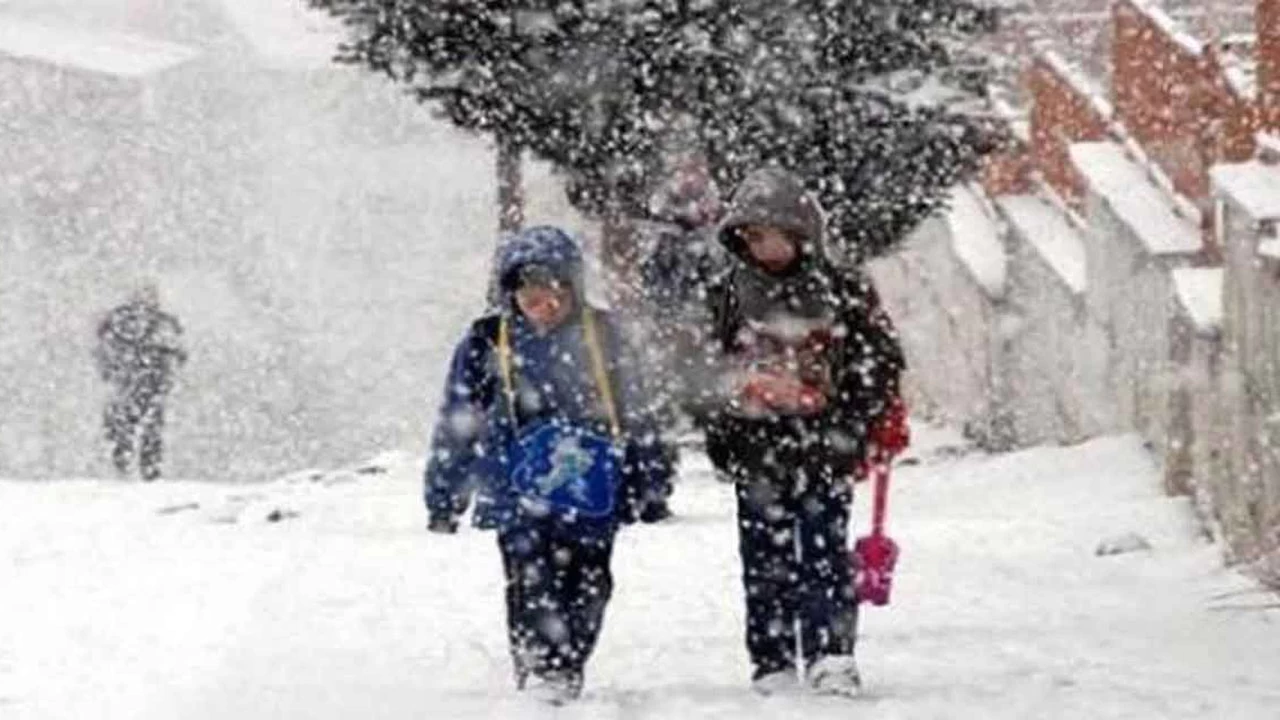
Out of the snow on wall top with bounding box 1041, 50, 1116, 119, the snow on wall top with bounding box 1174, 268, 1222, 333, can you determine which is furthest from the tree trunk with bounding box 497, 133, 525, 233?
the snow on wall top with bounding box 1174, 268, 1222, 333

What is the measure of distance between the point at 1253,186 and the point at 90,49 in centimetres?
3591

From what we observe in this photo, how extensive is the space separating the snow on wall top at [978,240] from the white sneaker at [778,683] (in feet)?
35.6

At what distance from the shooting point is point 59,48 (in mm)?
43469

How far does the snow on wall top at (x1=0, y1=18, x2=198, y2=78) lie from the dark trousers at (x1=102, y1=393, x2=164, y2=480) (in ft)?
79.5

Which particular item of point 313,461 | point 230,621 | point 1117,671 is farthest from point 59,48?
point 1117,671

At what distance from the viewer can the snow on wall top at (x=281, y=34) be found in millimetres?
46844

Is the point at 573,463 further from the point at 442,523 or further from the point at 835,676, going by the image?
the point at 835,676

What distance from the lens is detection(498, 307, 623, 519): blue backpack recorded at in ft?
22.9

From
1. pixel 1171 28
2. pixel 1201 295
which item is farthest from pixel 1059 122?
pixel 1201 295

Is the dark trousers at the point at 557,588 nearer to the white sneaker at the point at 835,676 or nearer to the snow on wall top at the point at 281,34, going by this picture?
the white sneaker at the point at 835,676

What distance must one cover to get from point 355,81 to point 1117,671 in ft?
132

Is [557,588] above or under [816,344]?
under

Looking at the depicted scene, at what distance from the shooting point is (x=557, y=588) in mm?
7141

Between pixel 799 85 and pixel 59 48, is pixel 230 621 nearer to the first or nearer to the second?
pixel 799 85
